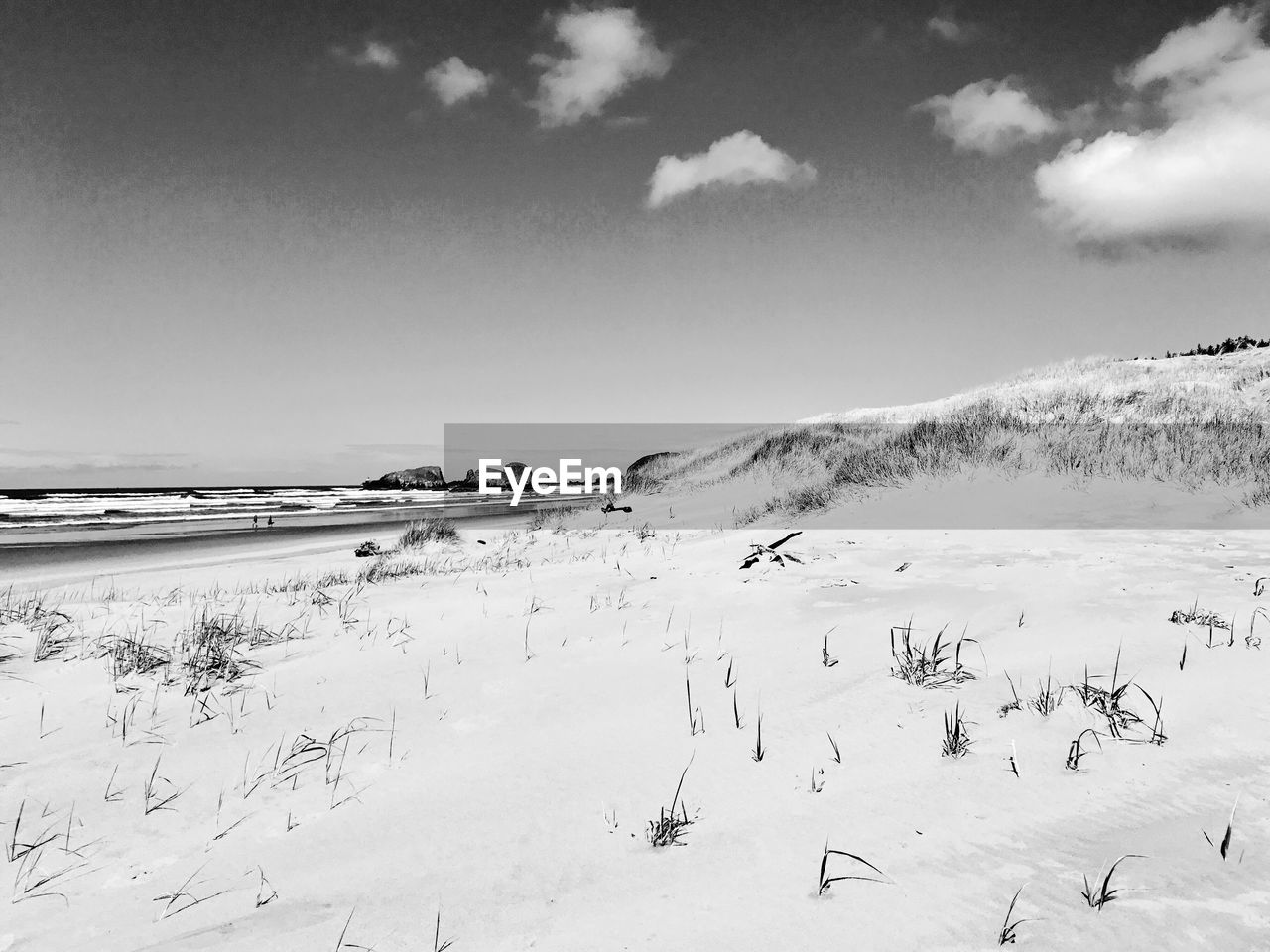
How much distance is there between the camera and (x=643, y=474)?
1106 inches

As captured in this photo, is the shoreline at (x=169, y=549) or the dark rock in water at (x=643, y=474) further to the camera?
the dark rock in water at (x=643, y=474)

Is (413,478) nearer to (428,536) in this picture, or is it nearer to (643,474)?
(643,474)

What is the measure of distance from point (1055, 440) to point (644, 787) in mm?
10237

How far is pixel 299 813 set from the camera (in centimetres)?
201

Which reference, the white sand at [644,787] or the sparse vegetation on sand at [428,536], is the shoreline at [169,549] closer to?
the sparse vegetation on sand at [428,536]

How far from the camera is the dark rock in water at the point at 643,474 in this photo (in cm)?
2548

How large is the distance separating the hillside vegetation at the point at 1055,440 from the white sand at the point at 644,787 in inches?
212

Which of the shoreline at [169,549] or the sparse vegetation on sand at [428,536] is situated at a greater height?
the sparse vegetation on sand at [428,536]

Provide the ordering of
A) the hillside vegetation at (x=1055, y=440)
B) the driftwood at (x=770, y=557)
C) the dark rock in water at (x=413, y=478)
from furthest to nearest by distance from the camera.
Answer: the dark rock in water at (x=413, y=478)
the hillside vegetation at (x=1055, y=440)
the driftwood at (x=770, y=557)

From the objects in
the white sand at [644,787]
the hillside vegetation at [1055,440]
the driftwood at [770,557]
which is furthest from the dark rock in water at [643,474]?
the white sand at [644,787]

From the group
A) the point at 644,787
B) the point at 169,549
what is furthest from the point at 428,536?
the point at 644,787

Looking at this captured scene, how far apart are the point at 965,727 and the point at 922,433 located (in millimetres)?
11023

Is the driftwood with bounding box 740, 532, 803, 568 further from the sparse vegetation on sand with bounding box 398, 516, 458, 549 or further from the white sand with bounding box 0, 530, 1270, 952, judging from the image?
the sparse vegetation on sand with bounding box 398, 516, 458, 549

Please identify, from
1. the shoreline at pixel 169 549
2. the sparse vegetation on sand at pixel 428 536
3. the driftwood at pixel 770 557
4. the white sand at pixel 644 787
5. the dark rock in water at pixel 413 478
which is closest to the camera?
the white sand at pixel 644 787
